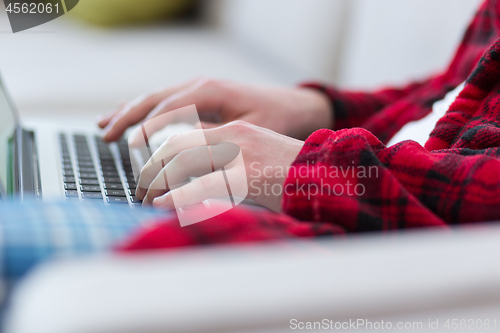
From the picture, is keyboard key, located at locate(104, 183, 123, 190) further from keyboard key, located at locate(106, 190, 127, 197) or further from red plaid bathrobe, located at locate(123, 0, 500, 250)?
red plaid bathrobe, located at locate(123, 0, 500, 250)

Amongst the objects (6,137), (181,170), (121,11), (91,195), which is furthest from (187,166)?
(121,11)

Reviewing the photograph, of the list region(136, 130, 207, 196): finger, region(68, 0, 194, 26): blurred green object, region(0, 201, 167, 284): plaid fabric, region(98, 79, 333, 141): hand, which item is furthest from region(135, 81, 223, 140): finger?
region(68, 0, 194, 26): blurred green object

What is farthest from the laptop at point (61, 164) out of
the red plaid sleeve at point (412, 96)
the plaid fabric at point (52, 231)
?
the red plaid sleeve at point (412, 96)

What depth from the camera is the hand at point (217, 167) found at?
291mm

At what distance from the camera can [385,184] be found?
10.3 inches

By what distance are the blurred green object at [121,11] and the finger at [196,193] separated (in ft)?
3.81

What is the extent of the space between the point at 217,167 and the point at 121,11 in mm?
1165

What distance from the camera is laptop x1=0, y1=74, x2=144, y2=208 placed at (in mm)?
369

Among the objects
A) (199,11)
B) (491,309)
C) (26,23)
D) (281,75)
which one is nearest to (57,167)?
(491,309)

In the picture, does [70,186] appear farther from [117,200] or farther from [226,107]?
[226,107]

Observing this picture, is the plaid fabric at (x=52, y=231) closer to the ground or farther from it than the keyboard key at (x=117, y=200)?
farther from it

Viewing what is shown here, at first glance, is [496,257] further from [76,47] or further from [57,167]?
[76,47]

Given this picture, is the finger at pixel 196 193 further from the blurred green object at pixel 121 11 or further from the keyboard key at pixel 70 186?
the blurred green object at pixel 121 11

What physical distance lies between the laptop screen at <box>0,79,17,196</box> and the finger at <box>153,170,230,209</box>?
14 centimetres
